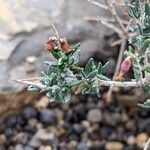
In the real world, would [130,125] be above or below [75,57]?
below

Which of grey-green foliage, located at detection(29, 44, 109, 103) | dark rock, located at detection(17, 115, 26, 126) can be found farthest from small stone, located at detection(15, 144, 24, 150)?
grey-green foliage, located at detection(29, 44, 109, 103)

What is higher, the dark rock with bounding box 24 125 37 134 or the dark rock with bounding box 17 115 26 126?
the dark rock with bounding box 17 115 26 126

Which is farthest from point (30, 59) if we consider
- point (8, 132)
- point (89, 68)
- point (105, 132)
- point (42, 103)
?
point (89, 68)

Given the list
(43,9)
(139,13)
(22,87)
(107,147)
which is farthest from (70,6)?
(139,13)

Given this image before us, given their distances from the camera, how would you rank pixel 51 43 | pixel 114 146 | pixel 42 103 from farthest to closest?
pixel 42 103 → pixel 114 146 → pixel 51 43

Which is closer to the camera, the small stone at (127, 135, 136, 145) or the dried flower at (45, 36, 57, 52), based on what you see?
the dried flower at (45, 36, 57, 52)

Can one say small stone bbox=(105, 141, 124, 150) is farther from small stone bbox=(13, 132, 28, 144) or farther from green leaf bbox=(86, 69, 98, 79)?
green leaf bbox=(86, 69, 98, 79)

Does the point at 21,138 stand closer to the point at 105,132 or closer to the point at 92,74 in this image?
the point at 105,132
